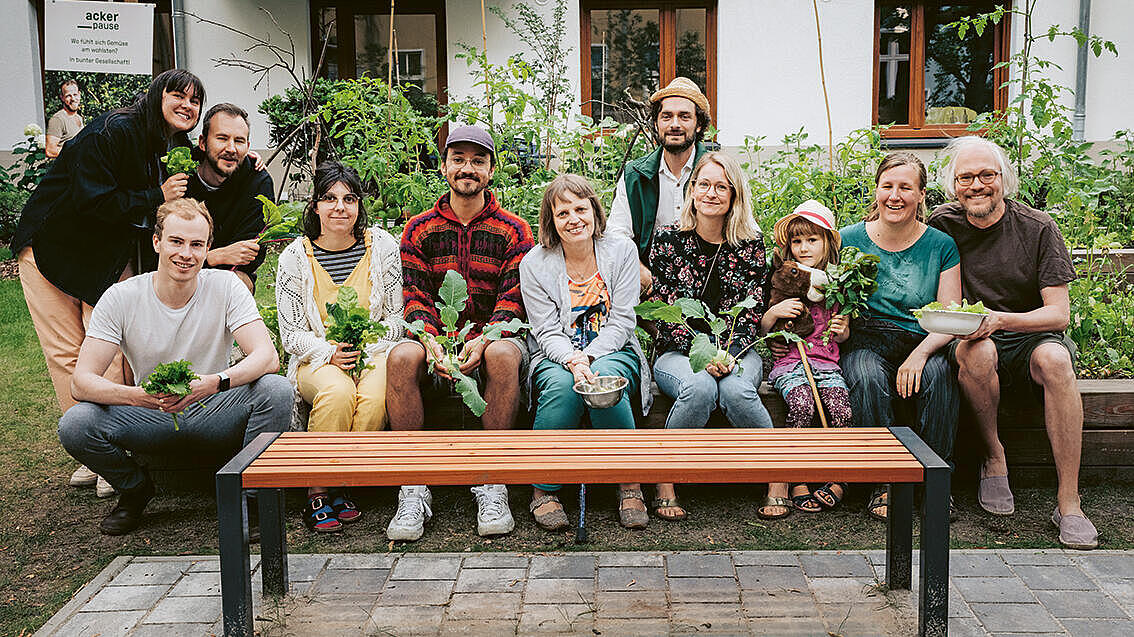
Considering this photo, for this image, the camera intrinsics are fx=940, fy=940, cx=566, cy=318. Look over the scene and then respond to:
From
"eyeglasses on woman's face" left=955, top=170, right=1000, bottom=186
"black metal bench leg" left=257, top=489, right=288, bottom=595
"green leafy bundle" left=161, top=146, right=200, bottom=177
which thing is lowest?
"black metal bench leg" left=257, top=489, right=288, bottom=595

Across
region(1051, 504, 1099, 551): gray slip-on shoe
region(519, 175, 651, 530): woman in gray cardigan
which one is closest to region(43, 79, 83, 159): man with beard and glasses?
region(519, 175, 651, 530): woman in gray cardigan

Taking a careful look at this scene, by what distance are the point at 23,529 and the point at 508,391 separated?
1.93m

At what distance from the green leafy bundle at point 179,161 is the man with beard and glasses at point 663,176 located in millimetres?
1842

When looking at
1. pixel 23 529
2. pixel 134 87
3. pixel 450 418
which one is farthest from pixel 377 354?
pixel 134 87

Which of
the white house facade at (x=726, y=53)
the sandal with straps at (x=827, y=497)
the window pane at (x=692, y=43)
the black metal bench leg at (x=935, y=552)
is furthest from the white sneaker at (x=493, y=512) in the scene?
the window pane at (x=692, y=43)

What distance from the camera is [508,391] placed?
143 inches

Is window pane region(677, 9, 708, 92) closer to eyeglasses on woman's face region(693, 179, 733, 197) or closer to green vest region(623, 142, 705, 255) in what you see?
green vest region(623, 142, 705, 255)

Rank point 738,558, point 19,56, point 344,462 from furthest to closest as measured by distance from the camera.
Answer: point 19,56 → point 738,558 → point 344,462

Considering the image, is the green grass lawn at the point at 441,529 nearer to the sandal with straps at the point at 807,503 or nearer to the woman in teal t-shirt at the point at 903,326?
the sandal with straps at the point at 807,503

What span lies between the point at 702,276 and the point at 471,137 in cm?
110

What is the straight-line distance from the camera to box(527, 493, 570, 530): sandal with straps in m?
3.48

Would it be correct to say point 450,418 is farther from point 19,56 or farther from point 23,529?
point 19,56

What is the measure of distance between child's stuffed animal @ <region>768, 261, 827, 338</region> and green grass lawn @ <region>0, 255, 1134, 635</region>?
678 mm

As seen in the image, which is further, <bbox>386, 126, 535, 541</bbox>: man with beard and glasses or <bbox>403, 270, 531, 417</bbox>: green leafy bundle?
<bbox>386, 126, 535, 541</bbox>: man with beard and glasses
